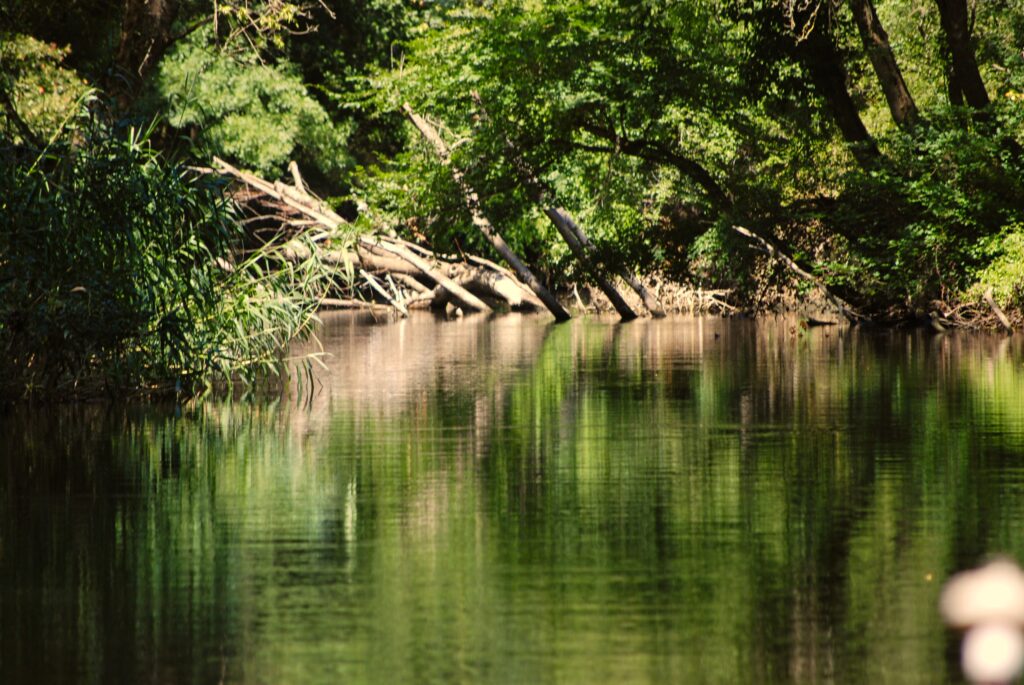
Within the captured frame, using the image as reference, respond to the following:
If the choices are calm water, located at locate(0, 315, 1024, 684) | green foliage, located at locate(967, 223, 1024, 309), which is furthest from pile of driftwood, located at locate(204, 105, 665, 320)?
calm water, located at locate(0, 315, 1024, 684)

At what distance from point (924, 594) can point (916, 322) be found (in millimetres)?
25903

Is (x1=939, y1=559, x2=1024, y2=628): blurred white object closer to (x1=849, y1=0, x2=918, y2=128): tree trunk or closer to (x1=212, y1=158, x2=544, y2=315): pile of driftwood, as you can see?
(x1=849, y1=0, x2=918, y2=128): tree trunk

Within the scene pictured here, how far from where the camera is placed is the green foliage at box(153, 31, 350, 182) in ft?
153

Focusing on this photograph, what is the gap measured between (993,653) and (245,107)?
44.8 metres

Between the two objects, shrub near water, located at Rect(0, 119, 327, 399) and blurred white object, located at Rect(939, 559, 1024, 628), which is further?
shrub near water, located at Rect(0, 119, 327, 399)

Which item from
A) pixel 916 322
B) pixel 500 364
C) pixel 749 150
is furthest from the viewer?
pixel 749 150

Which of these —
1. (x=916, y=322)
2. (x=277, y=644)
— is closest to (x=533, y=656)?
(x=277, y=644)

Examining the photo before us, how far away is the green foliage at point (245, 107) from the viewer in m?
46.7

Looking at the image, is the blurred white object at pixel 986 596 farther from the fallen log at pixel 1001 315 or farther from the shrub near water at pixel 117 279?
the fallen log at pixel 1001 315

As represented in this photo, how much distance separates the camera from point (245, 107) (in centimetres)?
4884

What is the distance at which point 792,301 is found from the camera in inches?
1526

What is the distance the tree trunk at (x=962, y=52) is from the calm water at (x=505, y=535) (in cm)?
1301

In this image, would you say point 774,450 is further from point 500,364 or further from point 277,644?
point 500,364

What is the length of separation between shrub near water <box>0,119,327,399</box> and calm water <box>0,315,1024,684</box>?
2.08 feet
